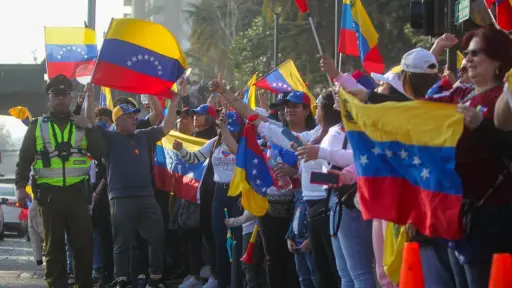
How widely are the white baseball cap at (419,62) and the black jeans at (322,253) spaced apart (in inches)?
85.8

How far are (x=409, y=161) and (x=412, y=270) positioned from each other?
1.93ft

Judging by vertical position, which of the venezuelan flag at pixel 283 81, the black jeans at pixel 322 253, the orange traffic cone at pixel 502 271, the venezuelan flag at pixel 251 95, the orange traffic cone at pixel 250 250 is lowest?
the orange traffic cone at pixel 250 250

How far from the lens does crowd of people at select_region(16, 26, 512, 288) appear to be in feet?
19.9

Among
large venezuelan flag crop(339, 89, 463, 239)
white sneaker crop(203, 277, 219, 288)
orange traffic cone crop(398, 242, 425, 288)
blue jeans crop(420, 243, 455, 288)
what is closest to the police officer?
white sneaker crop(203, 277, 219, 288)

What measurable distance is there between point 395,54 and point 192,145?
2042 cm

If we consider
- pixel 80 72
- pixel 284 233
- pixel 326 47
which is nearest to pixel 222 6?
pixel 326 47

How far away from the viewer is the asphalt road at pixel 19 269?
13.9 m

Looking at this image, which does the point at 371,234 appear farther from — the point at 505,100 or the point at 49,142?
the point at 49,142

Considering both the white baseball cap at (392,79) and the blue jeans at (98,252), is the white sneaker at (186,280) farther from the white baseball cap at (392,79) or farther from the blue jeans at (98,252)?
the white baseball cap at (392,79)

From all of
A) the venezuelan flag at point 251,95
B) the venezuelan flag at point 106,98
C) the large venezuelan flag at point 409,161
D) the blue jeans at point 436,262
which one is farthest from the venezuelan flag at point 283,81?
the blue jeans at point 436,262

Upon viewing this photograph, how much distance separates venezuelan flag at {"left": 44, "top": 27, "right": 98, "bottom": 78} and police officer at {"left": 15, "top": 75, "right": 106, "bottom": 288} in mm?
3968

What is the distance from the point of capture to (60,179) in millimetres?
11242

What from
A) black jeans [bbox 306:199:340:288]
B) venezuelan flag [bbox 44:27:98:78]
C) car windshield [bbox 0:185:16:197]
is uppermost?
venezuelan flag [bbox 44:27:98:78]

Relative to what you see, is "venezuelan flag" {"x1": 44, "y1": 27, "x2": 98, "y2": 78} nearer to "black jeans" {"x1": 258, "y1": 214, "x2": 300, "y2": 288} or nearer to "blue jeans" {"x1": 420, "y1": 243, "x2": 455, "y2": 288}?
"black jeans" {"x1": 258, "y1": 214, "x2": 300, "y2": 288}
